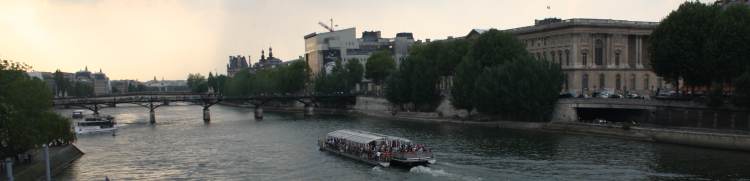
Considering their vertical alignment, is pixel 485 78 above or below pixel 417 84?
above

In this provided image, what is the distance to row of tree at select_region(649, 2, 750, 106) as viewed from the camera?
226 feet

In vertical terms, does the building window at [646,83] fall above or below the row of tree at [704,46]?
below

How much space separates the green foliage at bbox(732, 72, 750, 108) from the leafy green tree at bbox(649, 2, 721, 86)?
5739 millimetres

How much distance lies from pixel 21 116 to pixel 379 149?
83.8ft

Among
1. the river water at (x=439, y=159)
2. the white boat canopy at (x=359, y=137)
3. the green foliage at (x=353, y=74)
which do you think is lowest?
the river water at (x=439, y=159)

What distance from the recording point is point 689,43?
7238 centimetres

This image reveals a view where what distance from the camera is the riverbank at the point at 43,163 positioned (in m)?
49.6

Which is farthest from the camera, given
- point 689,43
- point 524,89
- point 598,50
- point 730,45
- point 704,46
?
point 598,50

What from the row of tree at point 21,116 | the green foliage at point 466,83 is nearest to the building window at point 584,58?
the green foliage at point 466,83

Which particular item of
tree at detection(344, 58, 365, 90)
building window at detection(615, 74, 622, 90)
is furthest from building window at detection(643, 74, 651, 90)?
tree at detection(344, 58, 365, 90)

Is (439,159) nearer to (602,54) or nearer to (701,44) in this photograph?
(701,44)

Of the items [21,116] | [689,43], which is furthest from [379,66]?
[21,116]

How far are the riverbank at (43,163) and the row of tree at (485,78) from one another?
161 feet

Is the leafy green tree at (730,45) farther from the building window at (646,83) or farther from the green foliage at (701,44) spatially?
the building window at (646,83)
